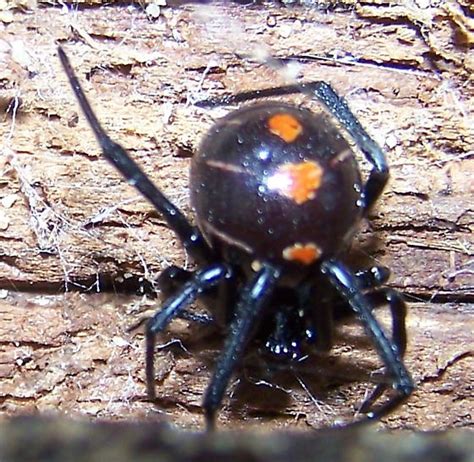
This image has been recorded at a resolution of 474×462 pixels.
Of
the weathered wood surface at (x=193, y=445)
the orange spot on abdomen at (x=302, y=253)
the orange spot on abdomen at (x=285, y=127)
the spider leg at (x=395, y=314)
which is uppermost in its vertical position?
the weathered wood surface at (x=193, y=445)

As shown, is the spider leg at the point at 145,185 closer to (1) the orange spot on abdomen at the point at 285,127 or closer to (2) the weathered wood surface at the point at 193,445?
(1) the orange spot on abdomen at the point at 285,127

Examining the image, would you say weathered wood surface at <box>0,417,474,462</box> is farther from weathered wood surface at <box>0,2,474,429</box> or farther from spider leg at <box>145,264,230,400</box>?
weathered wood surface at <box>0,2,474,429</box>

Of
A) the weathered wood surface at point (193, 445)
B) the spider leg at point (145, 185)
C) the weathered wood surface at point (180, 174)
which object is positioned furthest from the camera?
the weathered wood surface at point (180, 174)

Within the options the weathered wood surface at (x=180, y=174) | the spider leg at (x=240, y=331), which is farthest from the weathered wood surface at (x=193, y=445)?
the weathered wood surface at (x=180, y=174)

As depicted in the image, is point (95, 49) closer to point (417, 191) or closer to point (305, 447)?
point (417, 191)

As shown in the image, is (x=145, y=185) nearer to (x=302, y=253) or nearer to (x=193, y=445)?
(x=302, y=253)

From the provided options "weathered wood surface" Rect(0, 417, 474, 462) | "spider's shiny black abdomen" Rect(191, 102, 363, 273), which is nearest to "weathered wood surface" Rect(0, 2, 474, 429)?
"spider's shiny black abdomen" Rect(191, 102, 363, 273)

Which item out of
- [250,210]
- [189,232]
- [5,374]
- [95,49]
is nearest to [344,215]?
[250,210]
